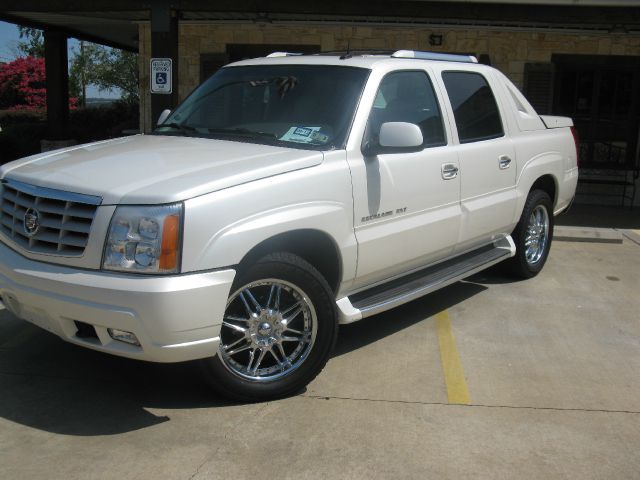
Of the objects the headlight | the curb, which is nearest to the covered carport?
the curb

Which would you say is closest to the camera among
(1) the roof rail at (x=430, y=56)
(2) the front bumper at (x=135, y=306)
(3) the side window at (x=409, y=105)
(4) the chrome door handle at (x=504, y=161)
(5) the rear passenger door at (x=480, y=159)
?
(2) the front bumper at (x=135, y=306)

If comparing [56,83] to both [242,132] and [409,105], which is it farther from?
[409,105]

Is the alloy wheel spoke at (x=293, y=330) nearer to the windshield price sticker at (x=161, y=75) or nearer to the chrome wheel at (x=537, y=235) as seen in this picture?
the chrome wheel at (x=537, y=235)

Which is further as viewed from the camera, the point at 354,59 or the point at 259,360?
the point at 354,59

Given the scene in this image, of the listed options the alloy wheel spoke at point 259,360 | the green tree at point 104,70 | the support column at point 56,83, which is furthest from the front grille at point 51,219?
the green tree at point 104,70

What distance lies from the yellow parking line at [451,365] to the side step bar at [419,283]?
391 millimetres

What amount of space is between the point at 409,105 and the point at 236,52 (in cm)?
835

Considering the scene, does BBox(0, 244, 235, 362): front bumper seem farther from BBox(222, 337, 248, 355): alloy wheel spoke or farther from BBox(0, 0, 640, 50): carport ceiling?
BBox(0, 0, 640, 50): carport ceiling

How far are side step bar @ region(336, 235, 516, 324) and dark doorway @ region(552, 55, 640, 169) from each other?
7.14m

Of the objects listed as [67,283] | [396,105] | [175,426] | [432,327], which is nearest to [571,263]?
[432,327]

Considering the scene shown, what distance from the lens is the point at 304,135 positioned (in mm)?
4438

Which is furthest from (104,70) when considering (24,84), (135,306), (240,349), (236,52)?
(135,306)

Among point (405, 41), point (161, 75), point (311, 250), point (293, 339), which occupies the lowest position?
point (293, 339)

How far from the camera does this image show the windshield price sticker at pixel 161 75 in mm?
9109
